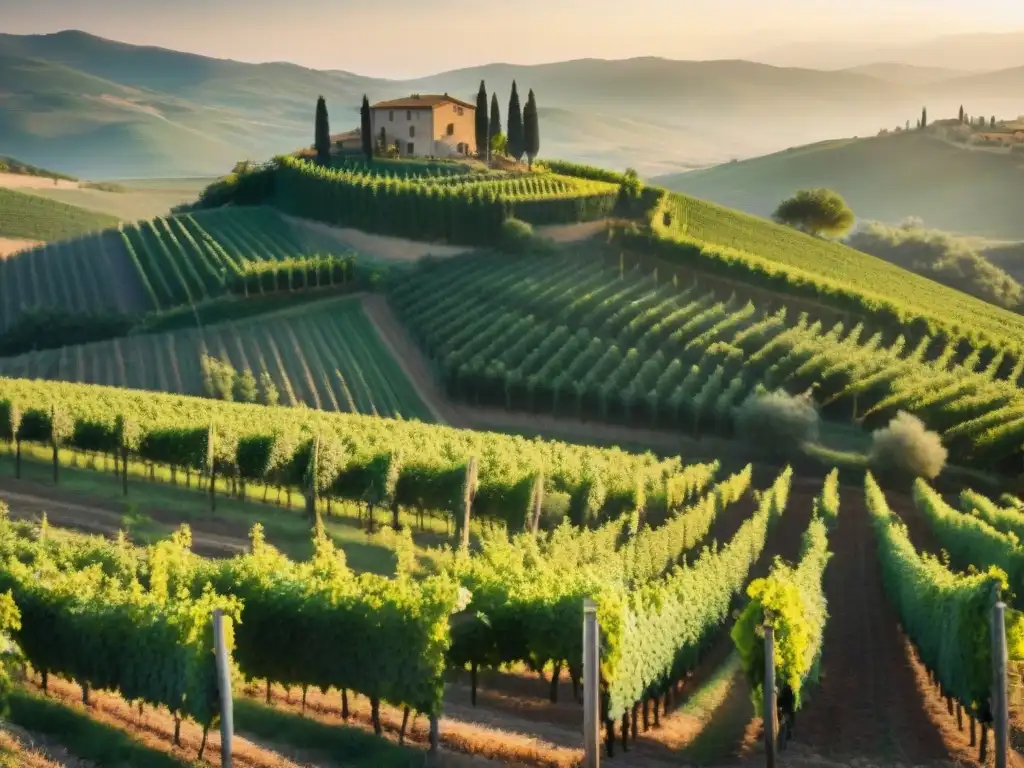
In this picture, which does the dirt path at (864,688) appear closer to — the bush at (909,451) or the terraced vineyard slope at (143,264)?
the bush at (909,451)

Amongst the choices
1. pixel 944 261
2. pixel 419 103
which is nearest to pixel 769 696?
pixel 419 103

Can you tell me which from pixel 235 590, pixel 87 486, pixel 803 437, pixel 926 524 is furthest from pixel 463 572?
pixel 803 437

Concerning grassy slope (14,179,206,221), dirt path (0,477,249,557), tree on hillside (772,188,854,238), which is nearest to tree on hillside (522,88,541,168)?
tree on hillside (772,188,854,238)

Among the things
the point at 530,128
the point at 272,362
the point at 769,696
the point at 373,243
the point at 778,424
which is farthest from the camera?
the point at 530,128

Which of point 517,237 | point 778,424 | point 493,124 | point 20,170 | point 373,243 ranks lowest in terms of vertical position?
point 778,424

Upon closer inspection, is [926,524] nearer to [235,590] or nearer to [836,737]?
[836,737]

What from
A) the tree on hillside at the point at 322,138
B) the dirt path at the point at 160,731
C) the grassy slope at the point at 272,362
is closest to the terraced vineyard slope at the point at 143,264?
the grassy slope at the point at 272,362

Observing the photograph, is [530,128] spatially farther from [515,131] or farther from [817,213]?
[817,213]
